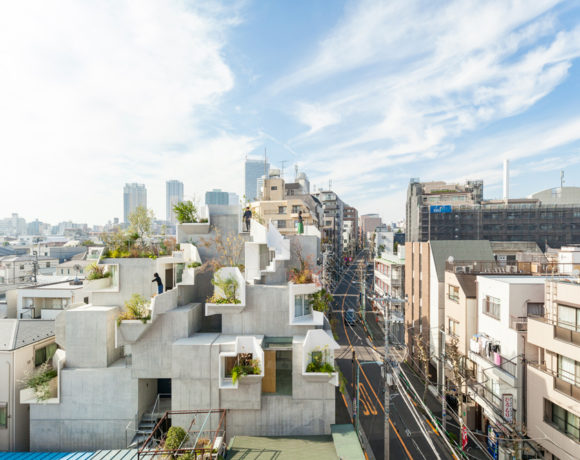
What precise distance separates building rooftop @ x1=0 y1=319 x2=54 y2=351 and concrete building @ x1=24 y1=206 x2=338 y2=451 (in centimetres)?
290

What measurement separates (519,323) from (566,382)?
349cm

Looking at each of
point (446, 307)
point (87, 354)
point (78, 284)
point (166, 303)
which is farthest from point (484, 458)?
point (78, 284)

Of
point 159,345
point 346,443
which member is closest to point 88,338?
point 159,345

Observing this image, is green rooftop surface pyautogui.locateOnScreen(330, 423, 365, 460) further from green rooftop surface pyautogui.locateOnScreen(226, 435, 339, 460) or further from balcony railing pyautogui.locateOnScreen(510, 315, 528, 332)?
balcony railing pyautogui.locateOnScreen(510, 315, 528, 332)

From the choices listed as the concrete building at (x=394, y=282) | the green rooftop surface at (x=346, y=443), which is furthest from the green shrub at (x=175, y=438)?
the concrete building at (x=394, y=282)

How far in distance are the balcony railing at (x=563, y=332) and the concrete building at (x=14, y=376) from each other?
94.3ft

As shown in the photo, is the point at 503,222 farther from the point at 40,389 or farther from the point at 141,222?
the point at 40,389

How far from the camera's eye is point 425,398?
25.8m

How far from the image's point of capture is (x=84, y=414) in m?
15.6

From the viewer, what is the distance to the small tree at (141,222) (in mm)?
18953

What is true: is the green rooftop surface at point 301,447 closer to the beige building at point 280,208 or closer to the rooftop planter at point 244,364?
the rooftop planter at point 244,364

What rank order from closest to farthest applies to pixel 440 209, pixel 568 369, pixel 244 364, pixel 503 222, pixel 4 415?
pixel 568 369, pixel 244 364, pixel 4 415, pixel 503 222, pixel 440 209

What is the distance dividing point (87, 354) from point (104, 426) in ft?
12.3

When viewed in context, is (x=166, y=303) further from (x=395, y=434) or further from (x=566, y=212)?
(x=566, y=212)
